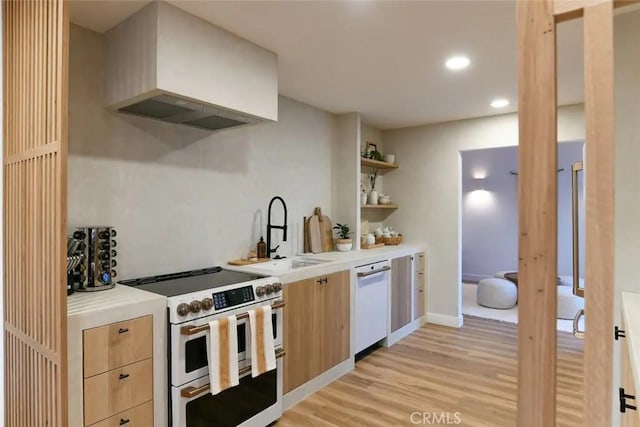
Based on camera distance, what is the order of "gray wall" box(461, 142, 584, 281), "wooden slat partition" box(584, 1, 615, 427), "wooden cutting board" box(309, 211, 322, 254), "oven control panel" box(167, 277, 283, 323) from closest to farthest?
"wooden slat partition" box(584, 1, 615, 427), "oven control panel" box(167, 277, 283, 323), "wooden cutting board" box(309, 211, 322, 254), "gray wall" box(461, 142, 584, 281)

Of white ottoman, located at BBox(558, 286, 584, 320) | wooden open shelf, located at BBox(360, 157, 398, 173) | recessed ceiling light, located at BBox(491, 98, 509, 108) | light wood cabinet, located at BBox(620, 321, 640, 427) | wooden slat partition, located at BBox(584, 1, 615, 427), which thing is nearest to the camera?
wooden slat partition, located at BBox(584, 1, 615, 427)

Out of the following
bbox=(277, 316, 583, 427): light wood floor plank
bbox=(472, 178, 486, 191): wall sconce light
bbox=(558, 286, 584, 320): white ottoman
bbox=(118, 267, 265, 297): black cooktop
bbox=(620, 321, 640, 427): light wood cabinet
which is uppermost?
bbox=(472, 178, 486, 191): wall sconce light

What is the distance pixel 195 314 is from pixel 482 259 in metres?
6.35

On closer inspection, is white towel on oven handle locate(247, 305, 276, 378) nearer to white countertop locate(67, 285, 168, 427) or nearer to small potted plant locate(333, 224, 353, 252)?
white countertop locate(67, 285, 168, 427)

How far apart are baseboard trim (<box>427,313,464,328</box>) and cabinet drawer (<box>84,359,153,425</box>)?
3561mm

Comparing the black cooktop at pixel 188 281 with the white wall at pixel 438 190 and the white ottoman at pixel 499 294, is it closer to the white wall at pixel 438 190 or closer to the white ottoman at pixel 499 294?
the white wall at pixel 438 190

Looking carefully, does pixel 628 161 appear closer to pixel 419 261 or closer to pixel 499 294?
pixel 419 261

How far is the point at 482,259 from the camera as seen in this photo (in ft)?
23.1

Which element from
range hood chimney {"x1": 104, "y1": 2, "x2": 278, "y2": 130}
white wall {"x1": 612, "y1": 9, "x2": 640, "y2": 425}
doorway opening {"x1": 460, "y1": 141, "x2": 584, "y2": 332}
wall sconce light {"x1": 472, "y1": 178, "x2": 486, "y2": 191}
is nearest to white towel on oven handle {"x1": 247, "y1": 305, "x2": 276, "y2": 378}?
range hood chimney {"x1": 104, "y1": 2, "x2": 278, "y2": 130}

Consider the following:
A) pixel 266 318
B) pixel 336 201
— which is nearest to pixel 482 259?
pixel 336 201

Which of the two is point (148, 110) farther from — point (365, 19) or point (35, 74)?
point (365, 19)

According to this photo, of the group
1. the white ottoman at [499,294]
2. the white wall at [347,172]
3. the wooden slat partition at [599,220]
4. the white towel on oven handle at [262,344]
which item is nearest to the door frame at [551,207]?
the wooden slat partition at [599,220]

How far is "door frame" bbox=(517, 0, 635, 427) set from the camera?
67cm

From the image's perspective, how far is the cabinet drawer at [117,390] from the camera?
5.30 feet
